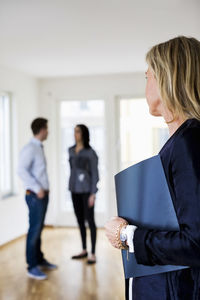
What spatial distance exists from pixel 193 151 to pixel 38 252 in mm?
3549

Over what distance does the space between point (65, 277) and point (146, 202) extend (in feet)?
10.2

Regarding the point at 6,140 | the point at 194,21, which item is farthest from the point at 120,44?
the point at 6,140

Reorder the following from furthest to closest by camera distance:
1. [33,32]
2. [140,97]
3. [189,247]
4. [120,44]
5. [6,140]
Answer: [140,97]
[6,140]
[120,44]
[33,32]
[189,247]

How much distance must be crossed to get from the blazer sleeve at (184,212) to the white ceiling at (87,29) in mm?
1976

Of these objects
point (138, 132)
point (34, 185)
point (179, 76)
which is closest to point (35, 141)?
point (34, 185)

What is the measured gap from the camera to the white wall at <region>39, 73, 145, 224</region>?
226 inches

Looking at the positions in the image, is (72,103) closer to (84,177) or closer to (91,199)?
(84,177)

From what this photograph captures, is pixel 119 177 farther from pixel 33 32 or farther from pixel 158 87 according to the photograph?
pixel 33 32

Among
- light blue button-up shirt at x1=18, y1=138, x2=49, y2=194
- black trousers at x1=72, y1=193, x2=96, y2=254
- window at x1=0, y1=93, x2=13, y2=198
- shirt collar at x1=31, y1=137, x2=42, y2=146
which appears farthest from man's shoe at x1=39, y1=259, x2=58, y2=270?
window at x1=0, y1=93, x2=13, y2=198

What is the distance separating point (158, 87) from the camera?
2.96 feet

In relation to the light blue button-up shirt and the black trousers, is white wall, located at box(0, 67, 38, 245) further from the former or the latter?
the light blue button-up shirt

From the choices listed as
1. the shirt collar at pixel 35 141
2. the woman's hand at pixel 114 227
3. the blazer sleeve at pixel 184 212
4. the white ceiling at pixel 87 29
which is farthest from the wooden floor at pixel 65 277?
the blazer sleeve at pixel 184 212

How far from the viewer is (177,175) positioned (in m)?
0.82

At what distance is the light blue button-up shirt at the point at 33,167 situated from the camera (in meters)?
3.61
